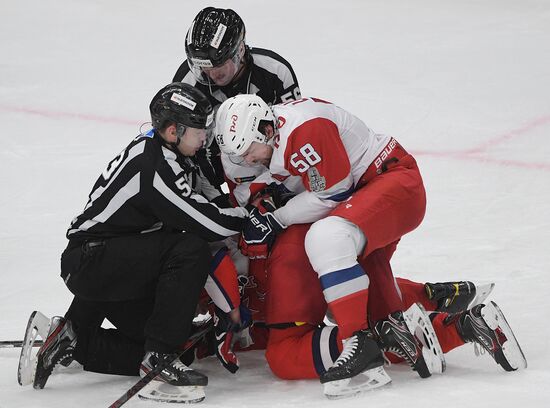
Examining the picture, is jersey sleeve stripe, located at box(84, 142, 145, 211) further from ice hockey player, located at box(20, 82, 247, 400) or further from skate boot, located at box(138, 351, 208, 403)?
skate boot, located at box(138, 351, 208, 403)

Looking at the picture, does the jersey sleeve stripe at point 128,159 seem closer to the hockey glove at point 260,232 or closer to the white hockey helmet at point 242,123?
the white hockey helmet at point 242,123

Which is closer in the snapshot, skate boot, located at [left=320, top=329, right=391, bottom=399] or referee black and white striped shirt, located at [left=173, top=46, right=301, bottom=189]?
skate boot, located at [left=320, top=329, right=391, bottom=399]

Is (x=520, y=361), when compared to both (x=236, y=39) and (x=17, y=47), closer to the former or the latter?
(x=236, y=39)

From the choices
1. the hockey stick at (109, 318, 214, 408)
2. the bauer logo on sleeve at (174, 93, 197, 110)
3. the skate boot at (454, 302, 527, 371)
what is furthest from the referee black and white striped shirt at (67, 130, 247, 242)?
the skate boot at (454, 302, 527, 371)

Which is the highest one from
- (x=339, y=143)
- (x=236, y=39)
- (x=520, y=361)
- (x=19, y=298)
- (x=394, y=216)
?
(x=236, y=39)

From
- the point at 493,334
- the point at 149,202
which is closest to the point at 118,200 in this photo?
the point at 149,202

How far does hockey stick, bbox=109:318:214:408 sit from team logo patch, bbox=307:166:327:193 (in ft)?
2.25

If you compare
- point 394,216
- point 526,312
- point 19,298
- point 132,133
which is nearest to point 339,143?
point 394,216

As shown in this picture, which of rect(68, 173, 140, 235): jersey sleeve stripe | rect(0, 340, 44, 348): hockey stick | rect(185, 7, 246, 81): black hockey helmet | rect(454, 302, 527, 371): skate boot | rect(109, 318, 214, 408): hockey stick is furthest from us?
rect(185, 7, 246, 81): black hockey helmet

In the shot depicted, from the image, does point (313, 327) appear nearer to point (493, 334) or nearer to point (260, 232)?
point (260, 232)

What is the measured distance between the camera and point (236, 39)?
4.23 metres

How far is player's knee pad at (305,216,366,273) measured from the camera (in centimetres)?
357

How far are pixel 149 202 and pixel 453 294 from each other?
1288mm

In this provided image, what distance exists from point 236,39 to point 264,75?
0.83 ft
